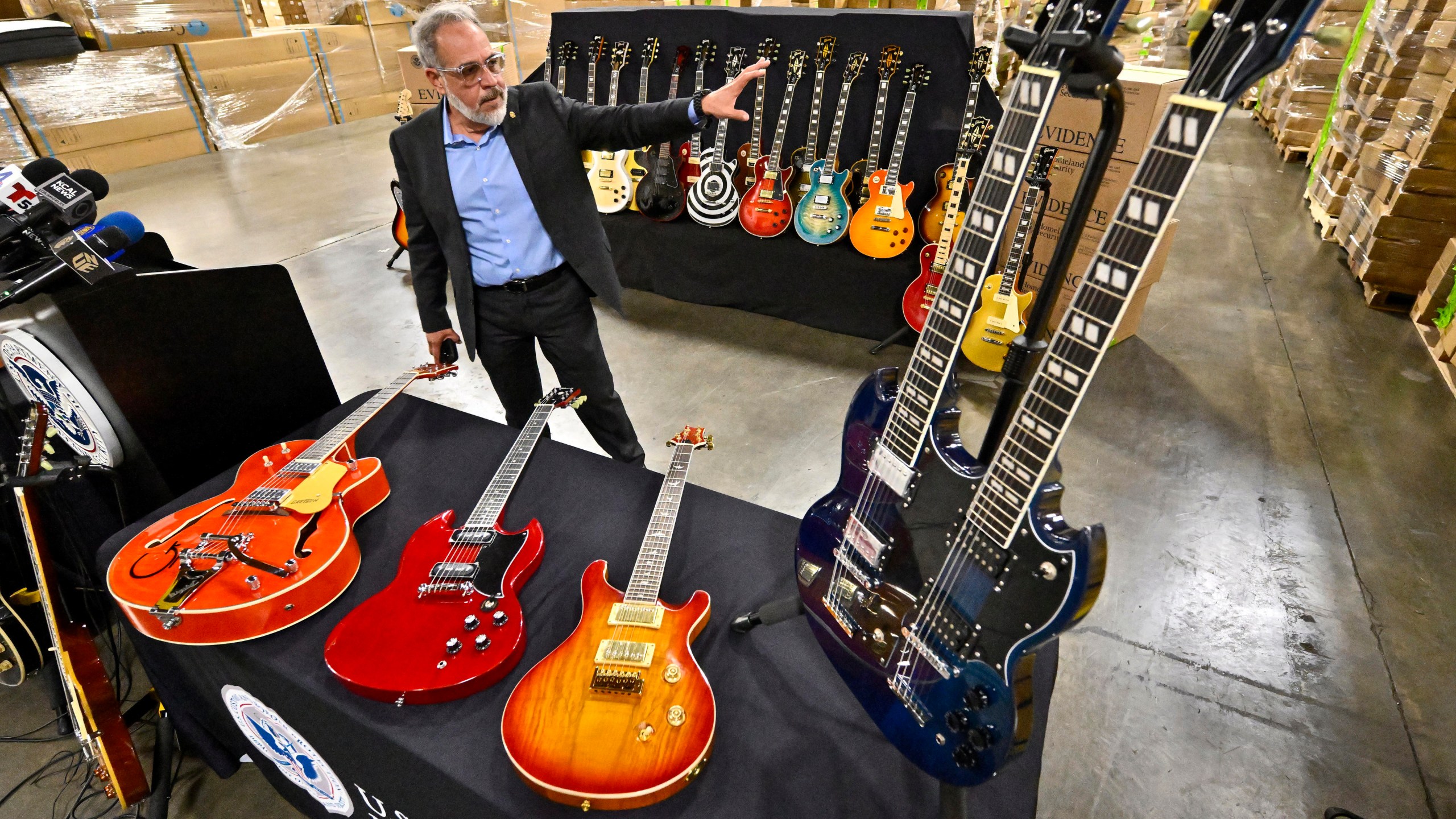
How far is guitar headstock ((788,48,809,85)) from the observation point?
3.34m

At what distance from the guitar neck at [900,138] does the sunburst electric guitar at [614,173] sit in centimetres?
147

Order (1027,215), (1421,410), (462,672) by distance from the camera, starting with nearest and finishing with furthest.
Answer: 1. (462,672)
2. (1027,215)
3. (1421,410)

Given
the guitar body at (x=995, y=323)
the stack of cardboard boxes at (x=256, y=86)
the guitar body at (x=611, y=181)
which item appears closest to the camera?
the guitar body at (x=995, y=323)

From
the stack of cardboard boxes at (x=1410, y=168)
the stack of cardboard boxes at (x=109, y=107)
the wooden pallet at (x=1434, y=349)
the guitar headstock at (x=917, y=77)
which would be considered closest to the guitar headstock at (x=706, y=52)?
the guitar headstock at (x=917, y=77)

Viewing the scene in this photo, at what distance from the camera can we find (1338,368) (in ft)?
10.5

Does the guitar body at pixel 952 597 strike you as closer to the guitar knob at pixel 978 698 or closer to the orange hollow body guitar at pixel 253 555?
the guitar knob at pixel 978 698

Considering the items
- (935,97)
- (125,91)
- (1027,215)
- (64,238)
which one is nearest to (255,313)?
(64,238)

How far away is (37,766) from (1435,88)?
6146 mm

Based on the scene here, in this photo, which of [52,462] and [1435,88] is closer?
[52,462]

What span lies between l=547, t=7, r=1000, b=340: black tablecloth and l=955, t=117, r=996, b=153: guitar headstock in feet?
0.31

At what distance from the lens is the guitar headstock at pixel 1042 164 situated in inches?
84.5

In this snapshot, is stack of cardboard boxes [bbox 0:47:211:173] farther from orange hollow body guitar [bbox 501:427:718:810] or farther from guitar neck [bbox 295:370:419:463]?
orange hollow body guitar [bbox 501:427:718:810]

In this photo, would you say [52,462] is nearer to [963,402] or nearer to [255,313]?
[255,313]

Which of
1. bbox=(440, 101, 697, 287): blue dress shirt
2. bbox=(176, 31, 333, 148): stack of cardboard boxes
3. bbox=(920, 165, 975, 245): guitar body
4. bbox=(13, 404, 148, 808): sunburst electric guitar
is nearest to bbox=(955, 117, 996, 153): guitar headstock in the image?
bbox=(920, 165, 975, 245): guitar body
